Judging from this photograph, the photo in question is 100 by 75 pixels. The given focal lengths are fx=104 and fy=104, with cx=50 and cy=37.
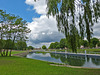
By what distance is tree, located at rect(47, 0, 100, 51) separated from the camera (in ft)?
16.8

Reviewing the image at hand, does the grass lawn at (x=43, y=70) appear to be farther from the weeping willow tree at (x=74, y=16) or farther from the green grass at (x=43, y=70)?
the weeping willow tree at (x=74, y=16)

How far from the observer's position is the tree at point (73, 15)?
16.8 ft

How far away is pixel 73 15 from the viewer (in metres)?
5.25

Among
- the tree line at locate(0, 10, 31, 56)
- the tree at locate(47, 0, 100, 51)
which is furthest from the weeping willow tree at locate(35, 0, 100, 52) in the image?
the tree line at locate(0, 10, 31, 56)

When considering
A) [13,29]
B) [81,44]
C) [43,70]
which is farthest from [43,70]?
[13,29]

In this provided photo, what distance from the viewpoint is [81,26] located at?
5.43 m

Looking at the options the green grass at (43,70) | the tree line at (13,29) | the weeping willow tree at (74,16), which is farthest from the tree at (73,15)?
the tree line at (13,29)

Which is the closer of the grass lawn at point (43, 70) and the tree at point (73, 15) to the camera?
the tree at point (73, 15)

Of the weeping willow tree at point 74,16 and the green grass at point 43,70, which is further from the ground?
the weeping willow tree at point 74,16

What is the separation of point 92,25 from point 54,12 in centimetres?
198

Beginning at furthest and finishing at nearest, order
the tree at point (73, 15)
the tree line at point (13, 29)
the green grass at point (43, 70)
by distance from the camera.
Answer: the tree line at point (13, 29)
the green grass at point (43, 70)
the tree at point (73, 15)

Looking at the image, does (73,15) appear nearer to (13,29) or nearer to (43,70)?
(43,70)

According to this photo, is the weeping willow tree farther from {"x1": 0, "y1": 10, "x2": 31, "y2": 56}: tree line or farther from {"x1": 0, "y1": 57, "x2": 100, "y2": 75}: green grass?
{"x1": 0, "y1": 10, "x2": 31, "y2": 56}: tree line

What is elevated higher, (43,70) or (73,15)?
(73,15)
